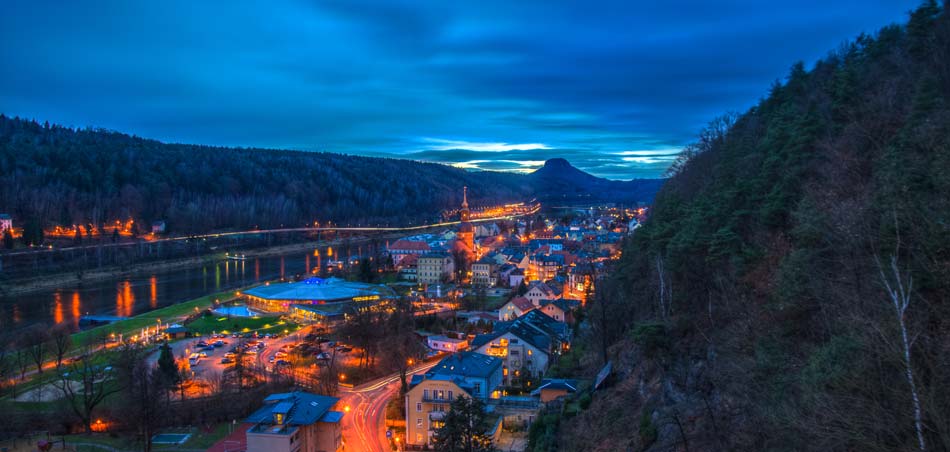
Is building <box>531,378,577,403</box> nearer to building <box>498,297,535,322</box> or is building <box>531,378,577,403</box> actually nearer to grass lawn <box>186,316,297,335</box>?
building <box>498,297,535,322</box>

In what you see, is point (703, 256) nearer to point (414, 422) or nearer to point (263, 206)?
point (414, 422)

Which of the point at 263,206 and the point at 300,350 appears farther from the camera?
the point at 263,206

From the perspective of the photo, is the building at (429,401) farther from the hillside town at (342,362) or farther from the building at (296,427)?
the building at (296,427)

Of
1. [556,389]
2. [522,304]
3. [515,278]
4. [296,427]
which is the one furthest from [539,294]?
[296,427]

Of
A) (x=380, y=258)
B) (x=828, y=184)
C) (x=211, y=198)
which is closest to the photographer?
(x=828, y=184)

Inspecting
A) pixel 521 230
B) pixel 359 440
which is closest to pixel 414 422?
pixel 359 440

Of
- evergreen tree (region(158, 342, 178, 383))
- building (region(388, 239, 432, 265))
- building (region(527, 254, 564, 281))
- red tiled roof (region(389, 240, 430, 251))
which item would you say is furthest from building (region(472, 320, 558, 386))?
red tiled roof (region(389, 240, 430, 251))

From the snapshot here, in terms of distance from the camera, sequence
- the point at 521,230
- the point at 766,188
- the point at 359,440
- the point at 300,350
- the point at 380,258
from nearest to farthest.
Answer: the point at 766,188 < the point at 359,440 < the point at 300,350 < the point at 380,258 < the point at 521,230
